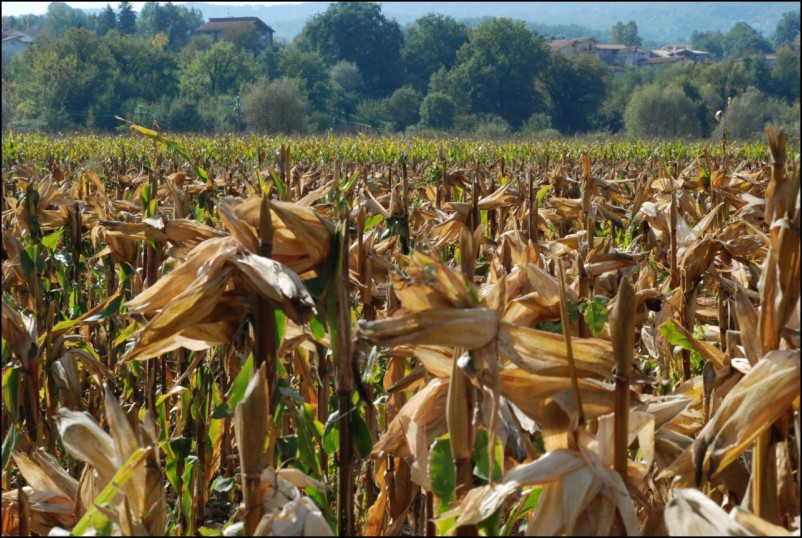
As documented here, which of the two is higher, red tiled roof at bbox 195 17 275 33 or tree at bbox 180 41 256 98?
red tiled roof at bbox 195 17 275 33

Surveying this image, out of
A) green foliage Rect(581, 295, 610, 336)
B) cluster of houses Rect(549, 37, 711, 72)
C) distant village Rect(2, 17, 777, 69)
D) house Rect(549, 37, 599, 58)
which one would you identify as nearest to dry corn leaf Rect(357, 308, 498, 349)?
green foliage Rect(581, 295, 610, 336)

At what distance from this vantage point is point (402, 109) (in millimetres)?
94312

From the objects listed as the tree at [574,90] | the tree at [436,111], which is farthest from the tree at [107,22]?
the tree at [574,90]

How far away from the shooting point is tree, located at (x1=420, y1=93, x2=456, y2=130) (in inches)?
3585

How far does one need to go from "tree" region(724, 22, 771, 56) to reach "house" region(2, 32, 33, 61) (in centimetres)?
12786

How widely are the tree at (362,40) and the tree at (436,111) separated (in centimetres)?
1915

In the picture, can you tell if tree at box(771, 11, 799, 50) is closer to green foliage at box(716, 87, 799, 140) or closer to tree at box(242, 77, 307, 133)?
green foliage at box(716, 87, 799, 140)

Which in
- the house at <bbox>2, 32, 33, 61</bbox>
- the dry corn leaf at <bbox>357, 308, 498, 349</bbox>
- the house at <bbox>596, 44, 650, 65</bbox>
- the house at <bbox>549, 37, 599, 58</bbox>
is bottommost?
the house at <bbox>596, 44, 650, 65</bbox>

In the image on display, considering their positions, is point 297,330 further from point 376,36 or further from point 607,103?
point 376,36

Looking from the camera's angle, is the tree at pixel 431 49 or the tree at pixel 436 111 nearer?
the tree at pixel 436 111

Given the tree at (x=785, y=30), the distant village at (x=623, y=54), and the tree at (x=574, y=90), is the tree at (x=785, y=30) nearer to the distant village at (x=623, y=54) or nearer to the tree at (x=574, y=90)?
the distant village at (x=623, y=54)

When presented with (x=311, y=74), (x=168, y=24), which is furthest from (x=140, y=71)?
(x=168, y=24)

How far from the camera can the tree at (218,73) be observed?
83062 mm

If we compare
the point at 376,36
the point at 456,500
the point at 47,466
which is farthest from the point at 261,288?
the point at 376,36
